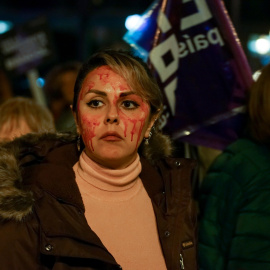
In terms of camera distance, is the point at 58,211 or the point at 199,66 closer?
the point at 58,211

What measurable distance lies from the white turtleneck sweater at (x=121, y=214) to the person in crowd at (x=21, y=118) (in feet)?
3.48

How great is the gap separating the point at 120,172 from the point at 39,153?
0.41m

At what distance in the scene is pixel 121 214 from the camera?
228 centimetres

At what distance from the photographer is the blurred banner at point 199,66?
3197mm

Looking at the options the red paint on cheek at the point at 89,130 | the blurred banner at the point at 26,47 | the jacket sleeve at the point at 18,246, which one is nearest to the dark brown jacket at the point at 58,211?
the jacket sleeve at the point at 18,246

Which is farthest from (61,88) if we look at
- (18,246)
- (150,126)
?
(18,246)

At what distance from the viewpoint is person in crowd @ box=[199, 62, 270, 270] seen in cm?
265

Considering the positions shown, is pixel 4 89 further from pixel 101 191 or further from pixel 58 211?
pixel 58 211

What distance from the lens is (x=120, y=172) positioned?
7.59 ft

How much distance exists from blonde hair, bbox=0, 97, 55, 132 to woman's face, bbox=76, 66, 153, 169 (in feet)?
3.66

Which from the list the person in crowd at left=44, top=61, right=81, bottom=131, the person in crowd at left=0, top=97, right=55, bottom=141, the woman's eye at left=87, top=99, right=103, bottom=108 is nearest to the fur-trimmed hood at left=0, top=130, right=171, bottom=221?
the woman's eye at left=87, top=99, right=103, bottom=108

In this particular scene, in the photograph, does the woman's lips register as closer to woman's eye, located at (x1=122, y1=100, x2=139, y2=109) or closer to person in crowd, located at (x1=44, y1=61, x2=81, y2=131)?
woman's eye, located at (x1=122, y1=100, x2=139, y2=109)

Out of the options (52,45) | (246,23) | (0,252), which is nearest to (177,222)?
(0,252)

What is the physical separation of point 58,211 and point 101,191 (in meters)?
0.30
